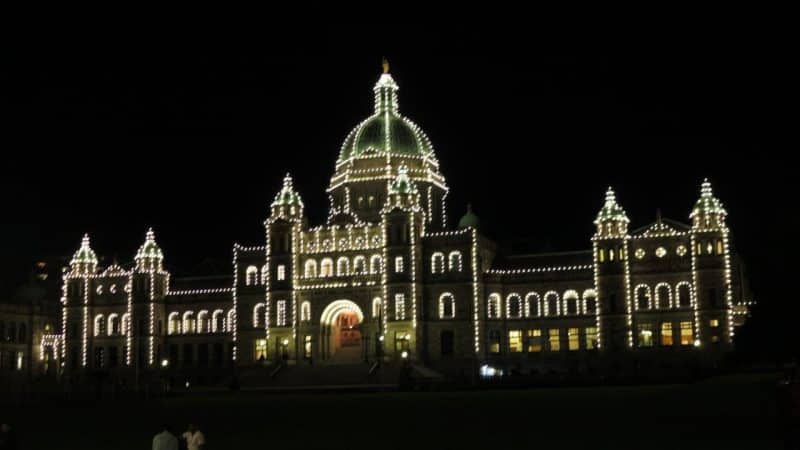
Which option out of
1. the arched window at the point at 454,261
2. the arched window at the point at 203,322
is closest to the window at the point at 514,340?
the arched window at the point at 454,261

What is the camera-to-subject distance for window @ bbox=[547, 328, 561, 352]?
96562mm

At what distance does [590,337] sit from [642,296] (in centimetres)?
633

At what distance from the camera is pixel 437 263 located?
9731cm

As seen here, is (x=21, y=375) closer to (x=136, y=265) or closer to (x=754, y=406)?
(x=136, y=265)

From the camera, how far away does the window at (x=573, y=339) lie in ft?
314

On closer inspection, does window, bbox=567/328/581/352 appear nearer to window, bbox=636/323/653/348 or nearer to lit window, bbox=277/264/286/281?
window, bbox=636/323/653/348

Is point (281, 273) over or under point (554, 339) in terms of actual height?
over

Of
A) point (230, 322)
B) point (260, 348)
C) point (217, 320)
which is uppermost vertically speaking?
point (217, 320)

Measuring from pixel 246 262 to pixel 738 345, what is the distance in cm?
6673

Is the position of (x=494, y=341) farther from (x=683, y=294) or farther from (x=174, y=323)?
(x=174, y=323)

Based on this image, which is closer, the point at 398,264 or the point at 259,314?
the point at 398,264

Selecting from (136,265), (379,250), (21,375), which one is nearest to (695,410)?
(379,250)

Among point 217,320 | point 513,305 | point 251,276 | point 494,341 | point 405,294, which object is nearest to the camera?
point 405,294

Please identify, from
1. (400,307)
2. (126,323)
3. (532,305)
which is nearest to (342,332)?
(400,307)
